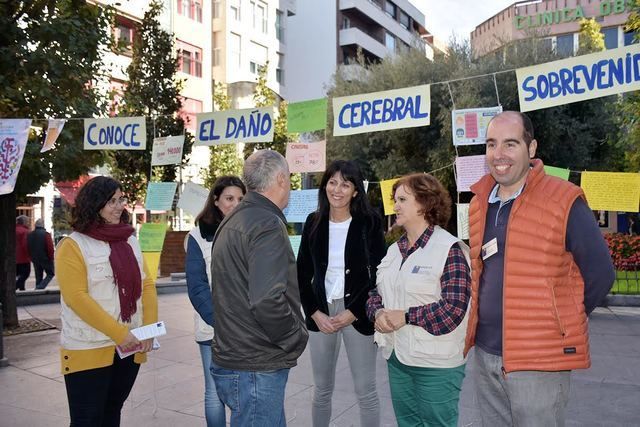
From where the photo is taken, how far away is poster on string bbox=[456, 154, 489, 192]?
6168mm

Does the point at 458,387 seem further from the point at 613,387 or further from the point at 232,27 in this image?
the point at 232,27

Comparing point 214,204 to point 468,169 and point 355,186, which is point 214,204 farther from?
point 468,169

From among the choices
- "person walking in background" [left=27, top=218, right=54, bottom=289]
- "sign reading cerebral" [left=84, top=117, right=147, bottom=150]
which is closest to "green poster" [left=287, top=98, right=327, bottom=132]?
"sign reading cerebral" [left=84, top=117, right=147, bottom=150]

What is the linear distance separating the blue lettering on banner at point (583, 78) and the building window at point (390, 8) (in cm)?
4810

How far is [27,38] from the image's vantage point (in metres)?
8.27

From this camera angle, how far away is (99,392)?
10.4 feet

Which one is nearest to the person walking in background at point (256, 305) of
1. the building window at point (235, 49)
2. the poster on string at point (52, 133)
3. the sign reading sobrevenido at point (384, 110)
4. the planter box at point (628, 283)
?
the sign reading sobrevenido at point (384, 110)

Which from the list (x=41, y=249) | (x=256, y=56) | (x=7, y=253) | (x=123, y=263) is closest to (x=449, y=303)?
(x=123, y=263)

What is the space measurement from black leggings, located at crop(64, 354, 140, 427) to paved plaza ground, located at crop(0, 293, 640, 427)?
1440 mm

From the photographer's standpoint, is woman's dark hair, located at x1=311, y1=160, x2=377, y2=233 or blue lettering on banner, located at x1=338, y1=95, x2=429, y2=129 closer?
woman's dark hair, located at x1=311, y1=160, x2=377, y2=233

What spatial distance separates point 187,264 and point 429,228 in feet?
5.19

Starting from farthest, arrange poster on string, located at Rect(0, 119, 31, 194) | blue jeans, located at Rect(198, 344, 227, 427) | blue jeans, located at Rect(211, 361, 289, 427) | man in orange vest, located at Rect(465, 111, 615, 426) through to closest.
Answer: poster on string, located at Rect(0, 119, 31, 194) < blue jeans, located at Rect(198, 344, 227, 427) < blue jeans, located at Rect(211, 361, 289, 427) < man in orange vest, located at Rect(465, 111, 615, 426)

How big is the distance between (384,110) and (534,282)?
4.03 m

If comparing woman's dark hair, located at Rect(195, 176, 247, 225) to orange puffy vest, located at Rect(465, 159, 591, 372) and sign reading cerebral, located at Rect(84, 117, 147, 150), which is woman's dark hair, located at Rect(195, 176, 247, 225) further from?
sign reading cerebral, located at Rect(84, 117, 147, 150)
